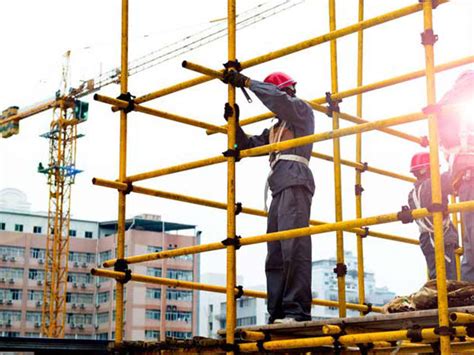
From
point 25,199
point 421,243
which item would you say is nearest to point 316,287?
point 25,199

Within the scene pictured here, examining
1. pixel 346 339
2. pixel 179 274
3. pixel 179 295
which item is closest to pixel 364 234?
pixel 346 339

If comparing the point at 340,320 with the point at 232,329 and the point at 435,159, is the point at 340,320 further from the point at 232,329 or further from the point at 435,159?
the point at 435,159

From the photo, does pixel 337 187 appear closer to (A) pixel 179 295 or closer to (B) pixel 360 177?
(B) pixel 360 177

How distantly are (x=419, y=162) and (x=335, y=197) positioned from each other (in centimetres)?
174

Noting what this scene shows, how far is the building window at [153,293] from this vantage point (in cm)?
8445

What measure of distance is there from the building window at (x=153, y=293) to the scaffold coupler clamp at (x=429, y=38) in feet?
265

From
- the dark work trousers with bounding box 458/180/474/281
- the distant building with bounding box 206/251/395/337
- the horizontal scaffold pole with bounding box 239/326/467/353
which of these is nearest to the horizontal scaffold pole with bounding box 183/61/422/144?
the dark work trousers with bounding box 458/180/474/281

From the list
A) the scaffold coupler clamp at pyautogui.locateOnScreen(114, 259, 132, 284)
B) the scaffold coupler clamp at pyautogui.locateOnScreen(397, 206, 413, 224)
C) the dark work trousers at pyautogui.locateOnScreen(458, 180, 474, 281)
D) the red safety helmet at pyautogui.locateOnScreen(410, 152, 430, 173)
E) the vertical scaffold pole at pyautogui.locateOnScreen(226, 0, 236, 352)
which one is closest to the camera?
the scaffold coupler clamp at pyautogui.locateOnScreen(397, 206, 413, 224)

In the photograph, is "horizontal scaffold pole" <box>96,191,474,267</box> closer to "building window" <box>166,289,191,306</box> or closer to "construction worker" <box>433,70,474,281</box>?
"construction worker" <box>433,70,474,281</box>

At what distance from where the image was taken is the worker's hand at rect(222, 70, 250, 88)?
224 inches

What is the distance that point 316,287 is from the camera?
398ft

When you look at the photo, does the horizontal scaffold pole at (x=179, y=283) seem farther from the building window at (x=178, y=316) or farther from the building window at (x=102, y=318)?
the building window at (x=102, y=318)

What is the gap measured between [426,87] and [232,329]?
202cm

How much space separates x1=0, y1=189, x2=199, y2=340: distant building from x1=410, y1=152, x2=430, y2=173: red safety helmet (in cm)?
7418
